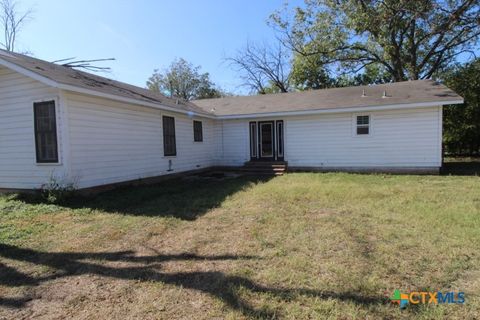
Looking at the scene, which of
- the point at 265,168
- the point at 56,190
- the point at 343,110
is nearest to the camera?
the point at 56,190

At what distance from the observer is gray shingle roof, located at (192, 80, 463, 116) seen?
1092 centimetres

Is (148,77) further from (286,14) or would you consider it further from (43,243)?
(43,243)

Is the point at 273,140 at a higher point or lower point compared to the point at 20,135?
lower

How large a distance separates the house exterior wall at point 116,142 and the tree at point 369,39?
14100mm

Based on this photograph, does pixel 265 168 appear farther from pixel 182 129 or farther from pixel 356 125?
pixel 356 125

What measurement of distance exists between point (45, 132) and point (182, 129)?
5230 millimetres

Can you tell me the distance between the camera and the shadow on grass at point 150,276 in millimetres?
2670

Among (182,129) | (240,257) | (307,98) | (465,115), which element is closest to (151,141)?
(182,129)

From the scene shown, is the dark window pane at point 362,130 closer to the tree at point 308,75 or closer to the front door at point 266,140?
the front door at point 266,140

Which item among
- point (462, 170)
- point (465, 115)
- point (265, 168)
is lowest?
point (462, 170)

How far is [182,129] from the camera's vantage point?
11828 mm

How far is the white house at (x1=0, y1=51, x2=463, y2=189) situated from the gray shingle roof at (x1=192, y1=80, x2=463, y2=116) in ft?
0.16

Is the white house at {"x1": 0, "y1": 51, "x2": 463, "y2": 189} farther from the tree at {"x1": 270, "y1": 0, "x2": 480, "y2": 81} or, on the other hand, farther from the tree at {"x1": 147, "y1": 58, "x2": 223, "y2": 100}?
the tree at {"x1": 147, "y1": 58, "x2": 223, "y2": 100}

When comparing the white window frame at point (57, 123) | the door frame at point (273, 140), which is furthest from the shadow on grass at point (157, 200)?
the door frame at point (273, 140)
